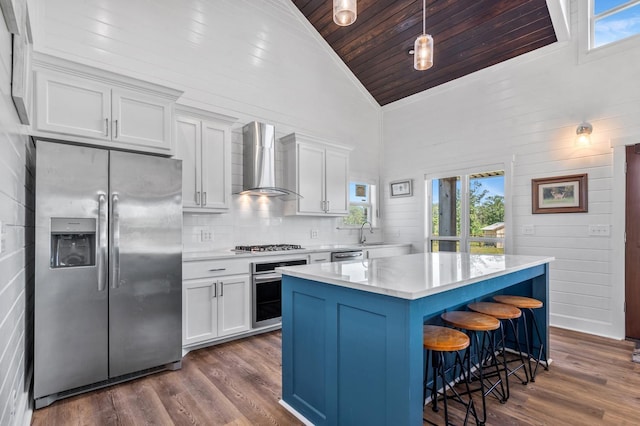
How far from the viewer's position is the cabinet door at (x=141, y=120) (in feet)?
8.82

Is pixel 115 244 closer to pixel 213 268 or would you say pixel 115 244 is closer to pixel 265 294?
pixel 213 268

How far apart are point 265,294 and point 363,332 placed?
6.94 feet

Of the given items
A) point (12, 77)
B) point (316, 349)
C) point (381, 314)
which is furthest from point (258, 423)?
point (12, 77)

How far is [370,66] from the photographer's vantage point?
5.29 m

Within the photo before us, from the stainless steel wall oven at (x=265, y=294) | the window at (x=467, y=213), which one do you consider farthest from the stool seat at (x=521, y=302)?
the stainless steel wall oven at (x=265, y=294)

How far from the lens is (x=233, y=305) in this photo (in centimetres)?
A: 338

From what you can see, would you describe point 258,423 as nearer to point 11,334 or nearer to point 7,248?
point 11,334

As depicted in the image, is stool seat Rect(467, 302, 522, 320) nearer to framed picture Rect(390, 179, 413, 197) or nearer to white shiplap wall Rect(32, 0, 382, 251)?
white shiplap wall Rect(32, 0, 382, 251)

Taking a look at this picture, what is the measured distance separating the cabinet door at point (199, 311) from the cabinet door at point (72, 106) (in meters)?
1.48

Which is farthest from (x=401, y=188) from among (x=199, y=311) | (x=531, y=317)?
(x=199, y=311)

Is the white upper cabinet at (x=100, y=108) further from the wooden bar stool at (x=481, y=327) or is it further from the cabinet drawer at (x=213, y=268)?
the wooden bar stool at (x=481, y=327)

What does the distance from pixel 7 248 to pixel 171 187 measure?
131 cm

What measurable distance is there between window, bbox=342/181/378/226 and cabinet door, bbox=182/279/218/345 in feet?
8.76

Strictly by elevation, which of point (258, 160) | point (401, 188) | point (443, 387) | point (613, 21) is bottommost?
point (443, 387)
